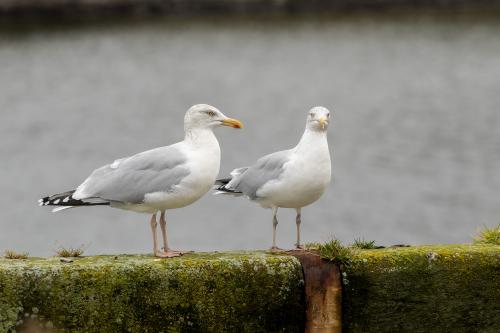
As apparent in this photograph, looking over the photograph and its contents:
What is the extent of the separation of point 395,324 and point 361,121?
75.8 feet

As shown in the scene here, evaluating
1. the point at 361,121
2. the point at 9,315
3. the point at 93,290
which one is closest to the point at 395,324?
the point at 93,290

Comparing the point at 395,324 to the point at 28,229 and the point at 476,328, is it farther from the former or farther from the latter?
the point at 28,229

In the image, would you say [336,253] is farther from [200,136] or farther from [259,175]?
[200,136]

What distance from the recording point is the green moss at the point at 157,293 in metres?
5.71

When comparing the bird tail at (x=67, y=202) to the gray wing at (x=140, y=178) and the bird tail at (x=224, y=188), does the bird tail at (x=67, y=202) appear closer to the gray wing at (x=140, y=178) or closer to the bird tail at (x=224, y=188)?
the gray wing at (x=140, y=178)

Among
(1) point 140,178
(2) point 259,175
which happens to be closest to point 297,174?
(2) point 259,175

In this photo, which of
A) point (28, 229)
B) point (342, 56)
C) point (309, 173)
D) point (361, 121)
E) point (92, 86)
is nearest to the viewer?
point (309, 173)

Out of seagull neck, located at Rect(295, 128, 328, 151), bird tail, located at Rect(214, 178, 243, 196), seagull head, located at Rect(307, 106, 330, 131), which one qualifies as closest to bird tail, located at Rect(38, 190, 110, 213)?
bird tail, located at Rect(214, 178, 243, 196)

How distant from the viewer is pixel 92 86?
34.5 meters

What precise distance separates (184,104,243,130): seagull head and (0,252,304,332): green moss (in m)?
1.19

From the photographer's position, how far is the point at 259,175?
285 inches

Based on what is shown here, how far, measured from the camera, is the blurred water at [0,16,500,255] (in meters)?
20.5

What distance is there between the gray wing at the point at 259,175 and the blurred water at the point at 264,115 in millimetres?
10742

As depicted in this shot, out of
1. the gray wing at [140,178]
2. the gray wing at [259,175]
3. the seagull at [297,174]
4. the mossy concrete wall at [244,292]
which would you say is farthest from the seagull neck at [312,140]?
the mossy concrete wall at [244,292]
